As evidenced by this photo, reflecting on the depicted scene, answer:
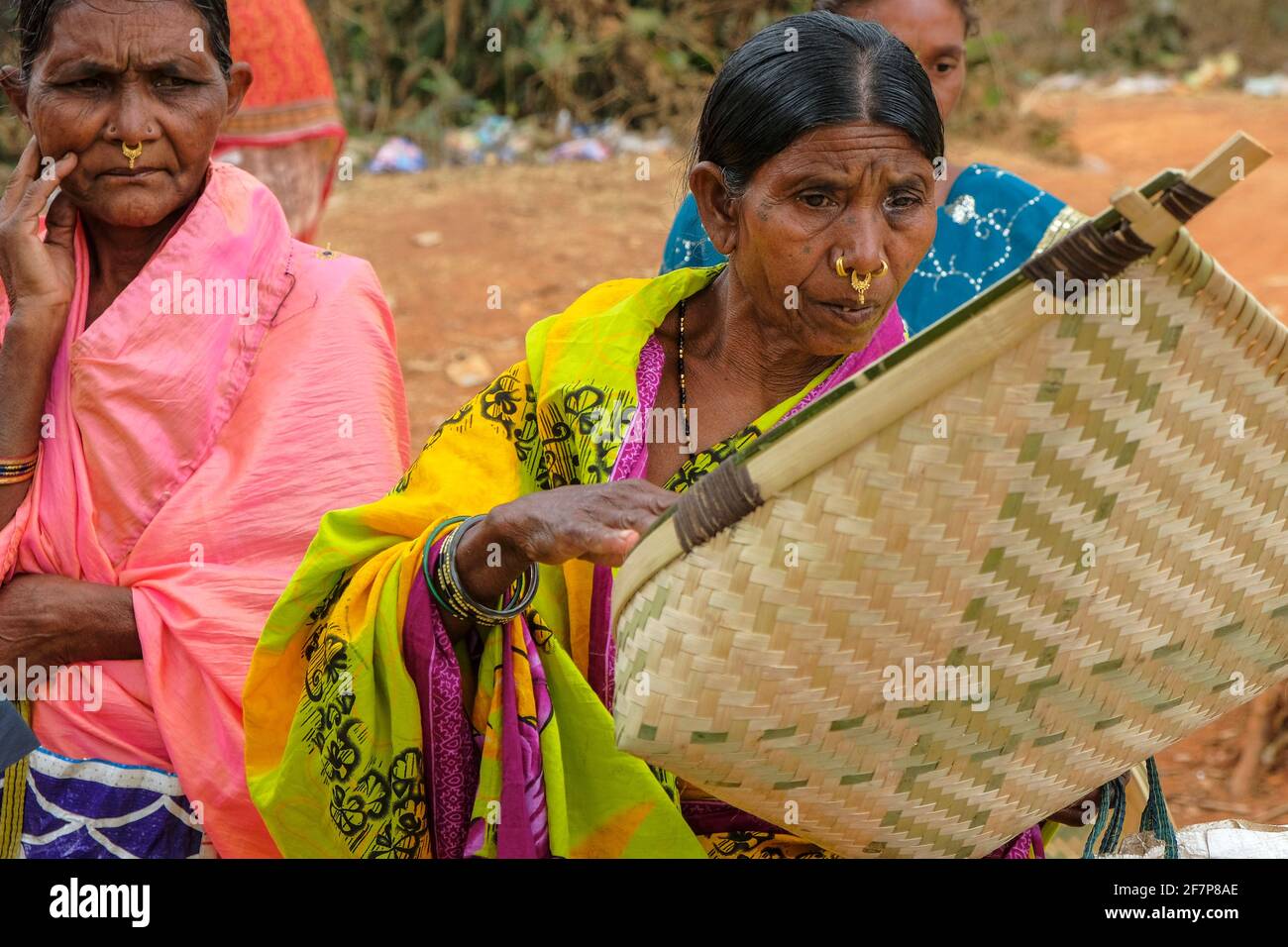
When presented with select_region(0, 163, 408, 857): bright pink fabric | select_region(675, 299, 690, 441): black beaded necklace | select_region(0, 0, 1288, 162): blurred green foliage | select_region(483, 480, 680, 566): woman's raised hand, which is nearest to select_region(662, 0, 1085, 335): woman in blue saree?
select_region(675, 299, 690, 441): black beaded necklace

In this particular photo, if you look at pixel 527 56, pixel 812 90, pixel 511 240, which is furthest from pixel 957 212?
pixel 527 56

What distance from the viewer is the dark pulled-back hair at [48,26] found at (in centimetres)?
264

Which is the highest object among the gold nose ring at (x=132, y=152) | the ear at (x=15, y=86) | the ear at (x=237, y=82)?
the ear at (x=237, y=82)

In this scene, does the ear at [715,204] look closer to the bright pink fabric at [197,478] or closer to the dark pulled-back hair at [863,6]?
the bright pink fabric at [197,478]

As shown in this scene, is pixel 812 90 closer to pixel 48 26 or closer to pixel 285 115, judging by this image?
pixel 48 26

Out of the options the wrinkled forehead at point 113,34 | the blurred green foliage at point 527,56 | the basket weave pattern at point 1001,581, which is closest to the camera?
the basket weave pattern at point 1001,581

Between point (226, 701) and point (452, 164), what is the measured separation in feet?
23.8

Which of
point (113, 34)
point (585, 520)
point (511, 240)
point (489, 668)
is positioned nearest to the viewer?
point (585, 520)

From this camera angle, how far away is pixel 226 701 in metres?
2.62

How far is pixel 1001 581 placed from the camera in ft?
5.35

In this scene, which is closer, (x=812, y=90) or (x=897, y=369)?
(x=897, y=369)

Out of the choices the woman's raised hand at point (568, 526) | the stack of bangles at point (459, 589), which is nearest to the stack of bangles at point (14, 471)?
the stack of bangles at point (459, 589)

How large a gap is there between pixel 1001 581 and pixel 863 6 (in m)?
2.20

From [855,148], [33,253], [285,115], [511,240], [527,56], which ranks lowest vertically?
[855,148]
